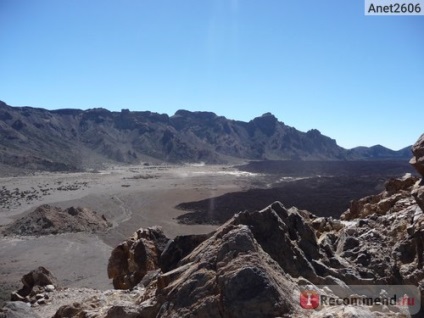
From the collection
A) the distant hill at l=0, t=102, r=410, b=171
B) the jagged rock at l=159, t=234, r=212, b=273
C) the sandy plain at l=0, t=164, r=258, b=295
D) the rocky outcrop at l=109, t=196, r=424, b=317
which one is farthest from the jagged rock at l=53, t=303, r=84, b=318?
the distant hill at l=0, t=102, r=410, b=171

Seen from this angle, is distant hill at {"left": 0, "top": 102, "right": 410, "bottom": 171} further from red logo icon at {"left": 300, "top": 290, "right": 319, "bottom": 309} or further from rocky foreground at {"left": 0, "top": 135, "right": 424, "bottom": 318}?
red logo icon at {"left": 300, "top": 290, "right": 319, "bottom": 309}

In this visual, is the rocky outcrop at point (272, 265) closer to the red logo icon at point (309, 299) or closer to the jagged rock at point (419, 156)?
the red logo icon at point (309, 299)

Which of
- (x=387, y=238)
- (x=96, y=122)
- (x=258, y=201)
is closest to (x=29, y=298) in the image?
(x=387, y=238)

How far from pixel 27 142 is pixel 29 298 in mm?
107977

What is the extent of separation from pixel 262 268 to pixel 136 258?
684 centimetres

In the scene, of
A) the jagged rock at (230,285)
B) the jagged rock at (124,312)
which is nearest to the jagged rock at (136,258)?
the jagged rock at (124,312)

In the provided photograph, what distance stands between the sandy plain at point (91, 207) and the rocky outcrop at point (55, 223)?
117 cm

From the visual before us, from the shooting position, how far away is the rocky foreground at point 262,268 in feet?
16.9

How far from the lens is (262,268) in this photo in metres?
5.34

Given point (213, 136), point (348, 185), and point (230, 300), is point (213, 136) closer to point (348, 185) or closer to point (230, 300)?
point (348, 185)

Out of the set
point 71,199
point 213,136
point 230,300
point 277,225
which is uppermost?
point 213,136

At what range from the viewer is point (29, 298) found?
11453 mm

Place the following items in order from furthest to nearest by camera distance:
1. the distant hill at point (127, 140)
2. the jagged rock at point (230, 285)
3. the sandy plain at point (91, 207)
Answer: the distant hill at point (127, 140) → the sandy plain at point (91, 207) → the jagged rock at point (230, 285)

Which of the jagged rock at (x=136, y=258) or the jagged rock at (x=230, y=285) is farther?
the jagged rock at (x=136, y=258)
